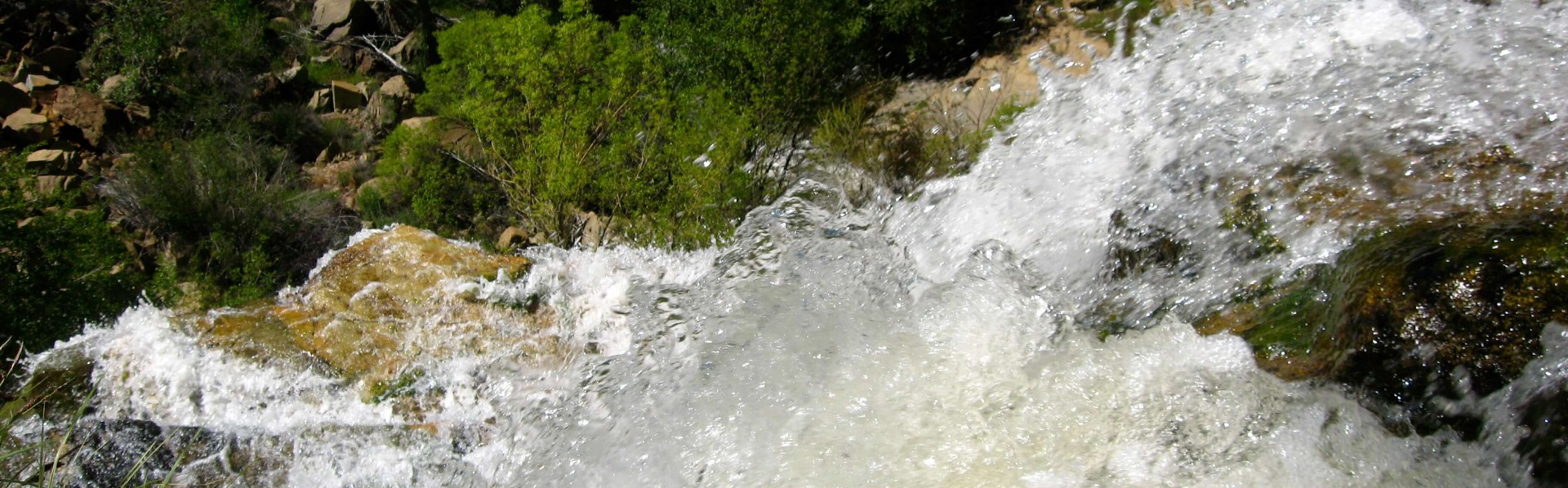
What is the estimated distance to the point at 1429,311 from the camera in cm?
308

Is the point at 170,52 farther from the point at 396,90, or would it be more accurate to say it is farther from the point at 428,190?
the point at 428,190

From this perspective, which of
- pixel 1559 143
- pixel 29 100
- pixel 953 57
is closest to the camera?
pixel 1559 143

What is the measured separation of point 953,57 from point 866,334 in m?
4.43

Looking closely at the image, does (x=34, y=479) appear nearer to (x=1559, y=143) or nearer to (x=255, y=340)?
(x=255, y=340)

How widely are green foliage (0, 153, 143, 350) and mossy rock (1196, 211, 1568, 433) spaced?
23.4 feet

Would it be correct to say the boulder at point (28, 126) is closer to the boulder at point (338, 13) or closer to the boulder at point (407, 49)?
the boulder at point (338, 13)

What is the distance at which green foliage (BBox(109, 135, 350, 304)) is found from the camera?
853 centimetres

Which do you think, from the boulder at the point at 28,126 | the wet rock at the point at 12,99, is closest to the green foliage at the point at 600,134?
the boulder at the point at 28,126

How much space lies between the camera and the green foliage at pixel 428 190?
8.65 meters

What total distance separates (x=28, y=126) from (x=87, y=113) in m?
0.71

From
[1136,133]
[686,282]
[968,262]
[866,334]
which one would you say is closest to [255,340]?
[686,282]

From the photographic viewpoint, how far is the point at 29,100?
9.73 m

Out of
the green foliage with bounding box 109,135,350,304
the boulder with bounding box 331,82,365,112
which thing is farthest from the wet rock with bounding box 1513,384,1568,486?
the boulder with bounding box 331,82,365,112

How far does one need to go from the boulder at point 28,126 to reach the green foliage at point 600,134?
494cm
